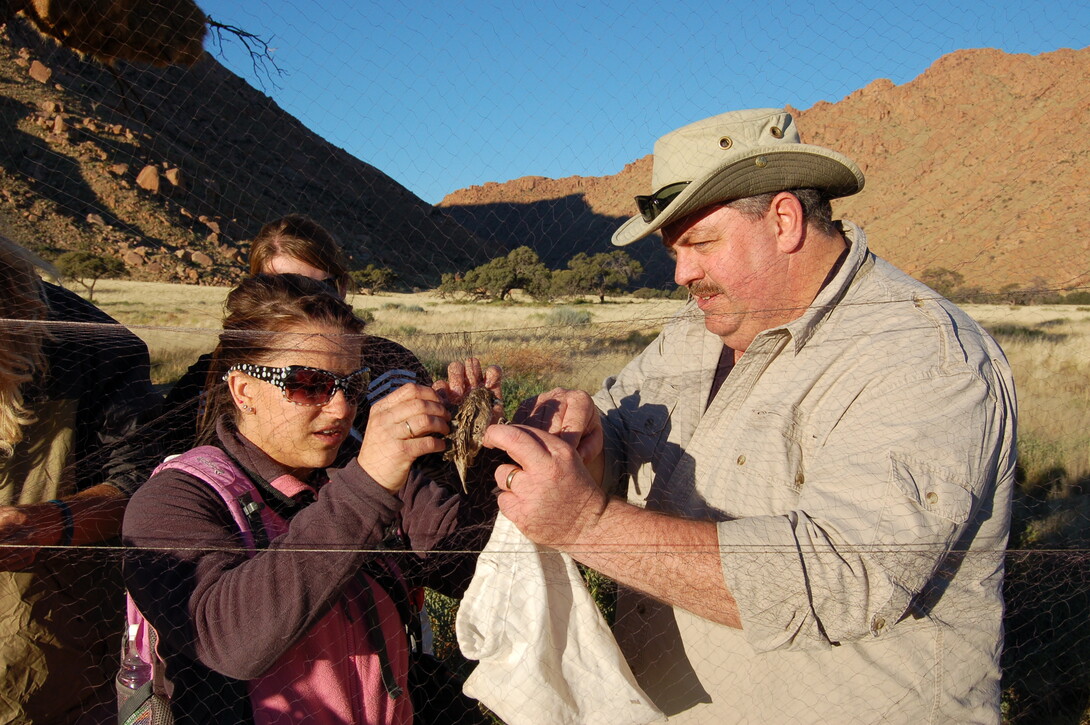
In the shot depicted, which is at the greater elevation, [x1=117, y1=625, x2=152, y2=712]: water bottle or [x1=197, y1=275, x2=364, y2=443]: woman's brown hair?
[x1=197, y1=275, x2=364, y2=443]: woman's brown hair

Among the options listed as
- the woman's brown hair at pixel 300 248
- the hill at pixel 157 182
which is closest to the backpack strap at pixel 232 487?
the woman's brown hair at pixel 300 248

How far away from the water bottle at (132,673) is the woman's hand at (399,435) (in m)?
0.58

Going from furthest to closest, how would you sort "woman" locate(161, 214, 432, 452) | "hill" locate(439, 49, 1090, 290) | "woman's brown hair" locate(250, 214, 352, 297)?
1. "hill" locate(439, 49, 1090, 290)
2. "woman's brown hair" locate(250, 214, 352, 297)
3. "woman" locate(161, 214, 432, 452)

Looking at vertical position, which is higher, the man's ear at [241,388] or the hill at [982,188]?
the hill at [982,188]

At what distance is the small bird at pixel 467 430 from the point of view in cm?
145

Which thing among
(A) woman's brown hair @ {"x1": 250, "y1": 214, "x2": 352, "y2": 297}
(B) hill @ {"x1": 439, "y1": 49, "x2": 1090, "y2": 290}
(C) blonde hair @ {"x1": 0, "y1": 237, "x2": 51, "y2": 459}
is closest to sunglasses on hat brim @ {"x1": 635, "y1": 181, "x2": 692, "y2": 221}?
(B) hill @ {"x1": 439, "y1": 49, "x2": 1090, "y2": 290}

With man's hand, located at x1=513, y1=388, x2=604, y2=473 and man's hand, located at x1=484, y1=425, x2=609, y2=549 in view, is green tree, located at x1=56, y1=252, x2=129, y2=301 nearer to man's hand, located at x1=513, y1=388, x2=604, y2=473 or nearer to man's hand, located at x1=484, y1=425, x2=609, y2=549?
man's hand, located at x1=513, y1=388, x2=604, y2=473

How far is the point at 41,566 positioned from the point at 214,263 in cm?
2245

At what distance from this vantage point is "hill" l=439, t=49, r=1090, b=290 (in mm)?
4062

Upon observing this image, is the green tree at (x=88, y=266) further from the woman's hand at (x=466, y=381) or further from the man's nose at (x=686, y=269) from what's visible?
the man's nose at (x=686, y=269)

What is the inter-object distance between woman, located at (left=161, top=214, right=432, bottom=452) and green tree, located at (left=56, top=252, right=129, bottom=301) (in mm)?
16223

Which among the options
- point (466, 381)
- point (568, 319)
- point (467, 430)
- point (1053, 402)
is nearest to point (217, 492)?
point (467, 430)

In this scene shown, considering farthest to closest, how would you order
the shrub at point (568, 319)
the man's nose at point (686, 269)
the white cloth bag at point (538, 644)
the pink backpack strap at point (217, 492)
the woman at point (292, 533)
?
the shrub at point (568, 319) → the man's nose at point (686, 269) → the white cloth bag at point (538, 644) → the pink backpack strap at point (217, 492) → the woman at point (292, 533)

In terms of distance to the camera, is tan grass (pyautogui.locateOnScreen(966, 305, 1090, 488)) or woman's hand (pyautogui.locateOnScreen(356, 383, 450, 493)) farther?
tan grass (pyautogui.locateOnScreen(966, 305, 1090, 488))
